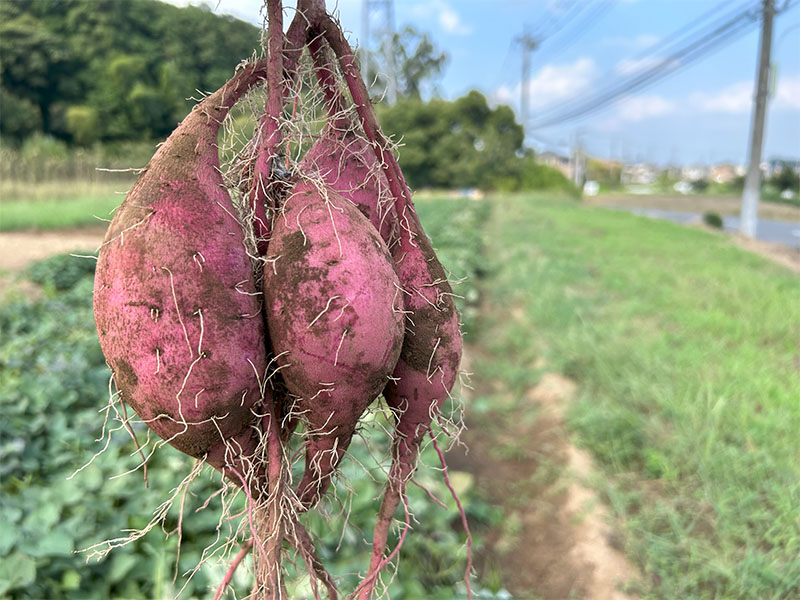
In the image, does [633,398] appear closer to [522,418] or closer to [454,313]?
[522,418]

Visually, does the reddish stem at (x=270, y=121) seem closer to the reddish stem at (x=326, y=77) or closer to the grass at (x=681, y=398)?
the reddish stem at (x=326, y=77)

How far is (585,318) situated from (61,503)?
5.03 metres

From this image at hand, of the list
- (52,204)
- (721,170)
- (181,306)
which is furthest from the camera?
(721,170)

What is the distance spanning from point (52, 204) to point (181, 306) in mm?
15990

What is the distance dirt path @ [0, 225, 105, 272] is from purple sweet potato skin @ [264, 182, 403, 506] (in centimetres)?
780

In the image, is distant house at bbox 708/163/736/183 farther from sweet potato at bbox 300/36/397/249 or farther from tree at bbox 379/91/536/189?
sweet potato at bbox 300/36/397/249

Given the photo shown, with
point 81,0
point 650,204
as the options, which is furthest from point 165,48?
point 650,204

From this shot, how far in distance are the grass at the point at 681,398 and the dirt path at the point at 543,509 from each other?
0.50 feet

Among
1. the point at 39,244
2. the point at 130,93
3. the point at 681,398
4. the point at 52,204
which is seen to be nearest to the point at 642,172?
the point at 130,93

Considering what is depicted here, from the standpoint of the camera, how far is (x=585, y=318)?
18.9 ft

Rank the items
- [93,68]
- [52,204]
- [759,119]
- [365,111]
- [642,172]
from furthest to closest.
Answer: [642,172]
[93,68]
[759,119]
[52,204]
[365,111]

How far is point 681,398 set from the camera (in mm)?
3758

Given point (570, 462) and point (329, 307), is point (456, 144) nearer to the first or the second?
point (570, 462)

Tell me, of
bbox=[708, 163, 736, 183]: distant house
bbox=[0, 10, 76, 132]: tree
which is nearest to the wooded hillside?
bbox=[0, 10, 76, 132]: tree
